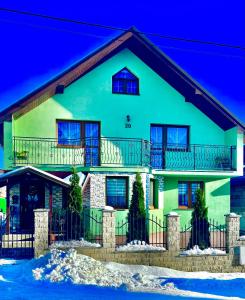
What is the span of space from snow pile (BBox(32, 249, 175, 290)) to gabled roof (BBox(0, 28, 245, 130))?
748 centimetres

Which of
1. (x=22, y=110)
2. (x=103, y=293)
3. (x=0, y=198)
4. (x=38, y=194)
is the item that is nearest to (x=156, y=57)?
(x=22, y=110)

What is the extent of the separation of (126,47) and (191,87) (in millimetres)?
3611

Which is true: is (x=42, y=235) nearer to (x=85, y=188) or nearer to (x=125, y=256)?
(x=125, y=256)

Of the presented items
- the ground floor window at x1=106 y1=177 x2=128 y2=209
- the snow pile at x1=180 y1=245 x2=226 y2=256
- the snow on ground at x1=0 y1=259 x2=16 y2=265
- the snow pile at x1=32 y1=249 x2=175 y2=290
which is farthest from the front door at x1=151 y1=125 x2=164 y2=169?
the snow on ground at x1=0 y1=259 x2=16 y2=265

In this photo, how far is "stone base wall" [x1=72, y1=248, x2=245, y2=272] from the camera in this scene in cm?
1158

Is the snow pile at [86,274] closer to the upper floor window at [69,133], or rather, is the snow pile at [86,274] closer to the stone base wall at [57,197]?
the stone base wall at [57,197]

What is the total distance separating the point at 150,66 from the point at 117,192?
646 centimetres

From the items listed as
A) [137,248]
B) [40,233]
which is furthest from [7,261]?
[137,248]

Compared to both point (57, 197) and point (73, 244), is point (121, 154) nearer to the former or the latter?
point (57, 197)

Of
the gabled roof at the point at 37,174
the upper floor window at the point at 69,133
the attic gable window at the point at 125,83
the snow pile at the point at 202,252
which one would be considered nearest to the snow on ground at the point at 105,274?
the snow pile at the point at 202,252

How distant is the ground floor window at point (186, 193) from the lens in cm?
1868

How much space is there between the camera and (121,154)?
17234mm

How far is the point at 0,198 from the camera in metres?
35.1

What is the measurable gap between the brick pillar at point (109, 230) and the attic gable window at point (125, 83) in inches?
297
